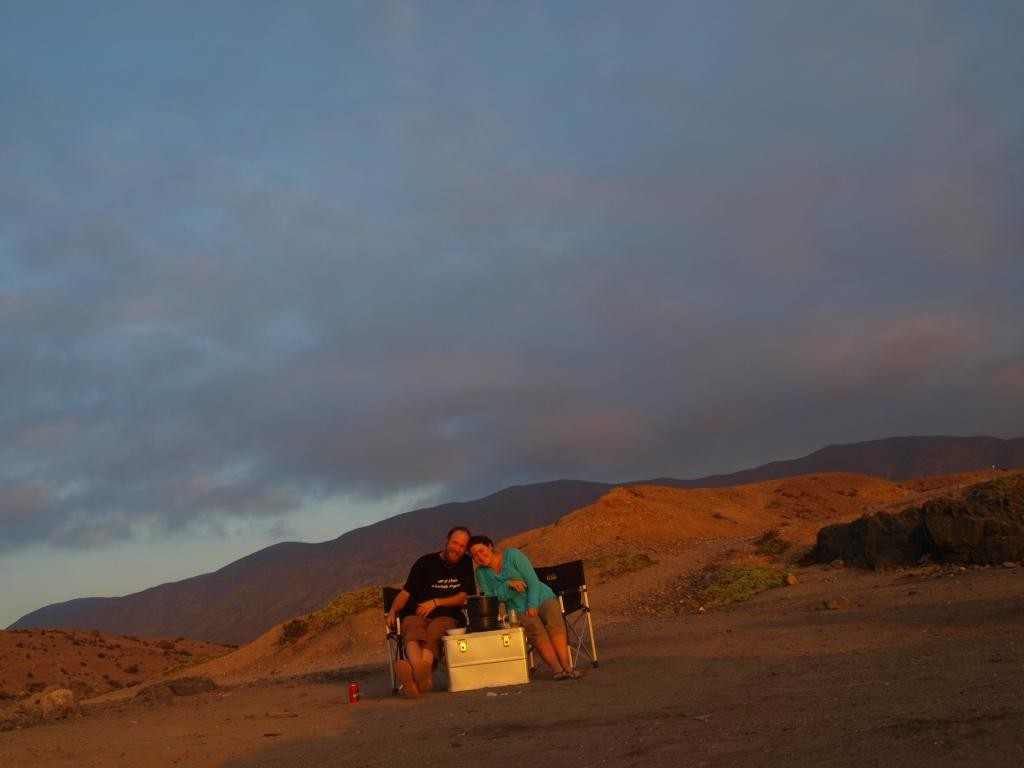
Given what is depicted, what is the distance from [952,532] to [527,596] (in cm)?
708

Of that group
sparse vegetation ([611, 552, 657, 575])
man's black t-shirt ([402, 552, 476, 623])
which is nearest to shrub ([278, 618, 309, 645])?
sparse vegetation ([611, 552, 657, 575])

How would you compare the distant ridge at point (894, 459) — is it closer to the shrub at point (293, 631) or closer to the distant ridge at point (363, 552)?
the distant ridge at point (363, 552)

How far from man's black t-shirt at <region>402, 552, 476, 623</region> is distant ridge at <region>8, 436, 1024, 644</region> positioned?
44.3 meters

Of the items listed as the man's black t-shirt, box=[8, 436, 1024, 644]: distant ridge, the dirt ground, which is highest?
box=[8, 436, 1024, 644]: distant ridge

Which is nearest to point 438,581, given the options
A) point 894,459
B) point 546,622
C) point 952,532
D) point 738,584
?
point 546,622

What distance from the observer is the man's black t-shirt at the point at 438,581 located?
984 centimetres

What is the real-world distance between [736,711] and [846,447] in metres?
72.4

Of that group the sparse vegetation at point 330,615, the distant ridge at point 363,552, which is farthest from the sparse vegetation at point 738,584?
the distant ridge at point 363,552

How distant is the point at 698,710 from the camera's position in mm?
6289

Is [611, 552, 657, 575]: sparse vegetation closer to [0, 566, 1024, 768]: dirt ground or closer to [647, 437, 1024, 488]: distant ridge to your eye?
[0, 566, 1024, 768]: dirt ground

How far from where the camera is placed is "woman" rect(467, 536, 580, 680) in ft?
30.1

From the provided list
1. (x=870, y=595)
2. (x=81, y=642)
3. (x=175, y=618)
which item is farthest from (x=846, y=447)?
(x=870, y=595)

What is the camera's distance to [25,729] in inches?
365

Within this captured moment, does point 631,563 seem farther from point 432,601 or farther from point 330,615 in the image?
point 432,601
